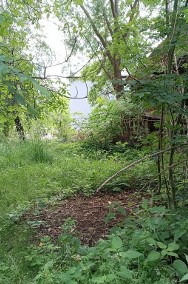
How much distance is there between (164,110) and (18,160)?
12.9 ft

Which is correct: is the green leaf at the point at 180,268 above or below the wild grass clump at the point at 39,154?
above

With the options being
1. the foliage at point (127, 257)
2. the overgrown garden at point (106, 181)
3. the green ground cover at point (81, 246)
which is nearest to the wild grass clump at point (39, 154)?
the overgrown garden at point (106, 181)

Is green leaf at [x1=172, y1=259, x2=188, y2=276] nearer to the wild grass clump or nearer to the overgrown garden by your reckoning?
the overgrown garden

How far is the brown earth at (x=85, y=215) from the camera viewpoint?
2768 mm

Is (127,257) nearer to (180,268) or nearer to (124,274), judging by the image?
(124,274)

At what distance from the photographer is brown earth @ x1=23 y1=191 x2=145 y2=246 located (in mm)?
2768

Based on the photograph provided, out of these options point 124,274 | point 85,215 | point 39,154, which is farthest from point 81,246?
point 39,154

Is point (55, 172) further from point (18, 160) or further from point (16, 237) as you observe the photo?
point (16, 237)

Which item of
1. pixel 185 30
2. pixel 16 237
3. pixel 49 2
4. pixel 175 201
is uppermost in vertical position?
pixel 49 2

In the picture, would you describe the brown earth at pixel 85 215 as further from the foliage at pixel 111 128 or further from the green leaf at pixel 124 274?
the foliage at pixel 111 128

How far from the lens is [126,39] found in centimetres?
246

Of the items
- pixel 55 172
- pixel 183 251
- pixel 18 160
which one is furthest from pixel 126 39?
pixel 18 160

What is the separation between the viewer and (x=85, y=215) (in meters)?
3.22

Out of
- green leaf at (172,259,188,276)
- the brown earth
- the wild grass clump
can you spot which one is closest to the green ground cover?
green leaf at (172,259,188,276)
